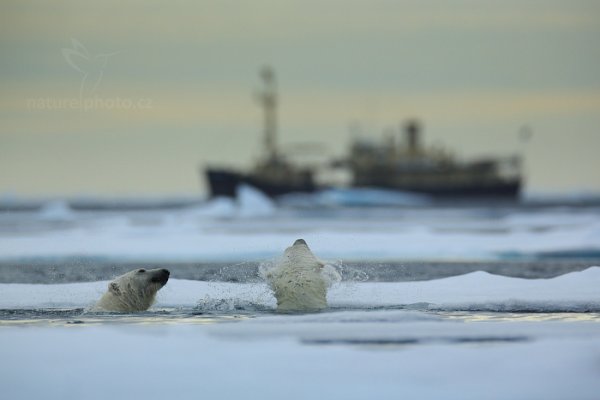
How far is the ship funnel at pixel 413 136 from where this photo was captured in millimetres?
86062

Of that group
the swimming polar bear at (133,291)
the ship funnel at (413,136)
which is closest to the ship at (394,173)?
the ship funnel at (413,136)

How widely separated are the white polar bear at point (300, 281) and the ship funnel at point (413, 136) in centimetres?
7449

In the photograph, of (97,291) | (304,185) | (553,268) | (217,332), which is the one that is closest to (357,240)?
(553,268)

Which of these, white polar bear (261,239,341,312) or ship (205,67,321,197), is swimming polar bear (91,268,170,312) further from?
ship (205,67,321,197)

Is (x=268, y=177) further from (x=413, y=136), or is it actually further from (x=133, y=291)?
(x=133, y=291)

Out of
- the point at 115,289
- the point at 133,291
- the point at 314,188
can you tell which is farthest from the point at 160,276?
the point at 314,188

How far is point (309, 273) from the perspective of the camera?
11.9 meters

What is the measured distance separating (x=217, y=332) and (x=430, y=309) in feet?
→ 10.1

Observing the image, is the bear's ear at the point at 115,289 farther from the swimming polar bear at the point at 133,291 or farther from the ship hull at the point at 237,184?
the ship hull at the point at 237,184

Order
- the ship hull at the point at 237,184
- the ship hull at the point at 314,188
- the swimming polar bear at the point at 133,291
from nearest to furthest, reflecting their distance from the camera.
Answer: the swimming polar bear at the point at 133,291 → the ship hull at the point at 237,184 → the ship hull at the point at 314,188

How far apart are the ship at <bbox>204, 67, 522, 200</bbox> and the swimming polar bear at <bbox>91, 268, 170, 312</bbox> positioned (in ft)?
233

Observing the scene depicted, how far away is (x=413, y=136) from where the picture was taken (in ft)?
284

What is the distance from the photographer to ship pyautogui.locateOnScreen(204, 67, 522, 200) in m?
84.6

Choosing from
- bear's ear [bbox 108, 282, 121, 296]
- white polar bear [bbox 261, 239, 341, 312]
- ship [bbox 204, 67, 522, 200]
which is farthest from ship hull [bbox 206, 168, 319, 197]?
white polar bear [bbox 261, 239, 341, 312]
